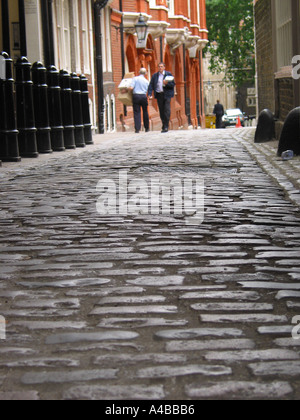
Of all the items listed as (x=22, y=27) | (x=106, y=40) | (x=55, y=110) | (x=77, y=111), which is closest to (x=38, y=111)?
(x=55, y=110)

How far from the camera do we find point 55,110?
1523cm

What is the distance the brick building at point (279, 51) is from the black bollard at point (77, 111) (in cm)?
379

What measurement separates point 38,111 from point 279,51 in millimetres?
5120

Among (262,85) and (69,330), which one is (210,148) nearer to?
(262,85)

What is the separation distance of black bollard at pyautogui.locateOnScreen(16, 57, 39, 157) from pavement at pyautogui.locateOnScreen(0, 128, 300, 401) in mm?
4999

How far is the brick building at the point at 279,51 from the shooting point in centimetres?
1369

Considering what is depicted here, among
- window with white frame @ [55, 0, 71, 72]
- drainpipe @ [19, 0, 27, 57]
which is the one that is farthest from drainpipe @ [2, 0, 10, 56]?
window with white frame @ [55, 0, 71, 72]

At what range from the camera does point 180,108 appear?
4634 cm

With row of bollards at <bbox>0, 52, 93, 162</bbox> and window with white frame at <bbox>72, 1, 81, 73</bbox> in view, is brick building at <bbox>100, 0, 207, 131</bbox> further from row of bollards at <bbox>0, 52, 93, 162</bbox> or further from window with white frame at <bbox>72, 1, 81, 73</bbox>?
row of bollards at <bbox>0, 52, 93, 162</bbox>

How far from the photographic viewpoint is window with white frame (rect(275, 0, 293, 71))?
15129 millimetres

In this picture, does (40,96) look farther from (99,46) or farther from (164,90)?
(99,46)

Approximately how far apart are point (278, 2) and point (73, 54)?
31.0 feet

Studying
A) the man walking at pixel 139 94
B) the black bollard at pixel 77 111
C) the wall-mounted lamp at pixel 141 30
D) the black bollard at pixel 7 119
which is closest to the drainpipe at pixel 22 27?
the black bollard at pixel 77 111

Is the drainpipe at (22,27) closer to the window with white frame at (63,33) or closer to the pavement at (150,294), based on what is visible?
the window with white frame at (63,33)
